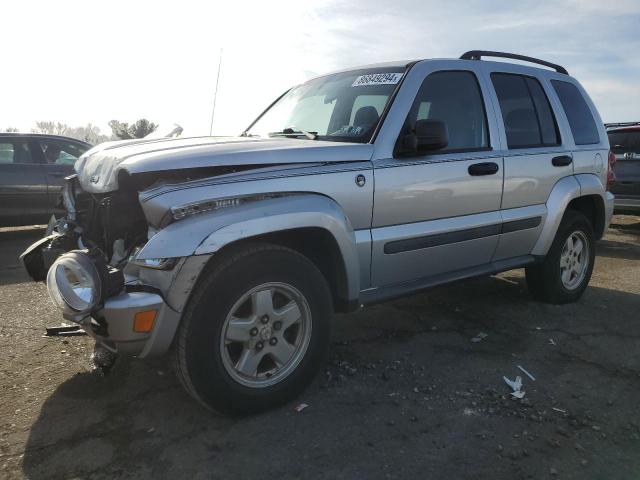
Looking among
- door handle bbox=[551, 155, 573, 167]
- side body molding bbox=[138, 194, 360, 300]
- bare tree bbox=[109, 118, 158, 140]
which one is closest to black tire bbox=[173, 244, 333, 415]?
side body molding bbox=[138, 194, 360, 300]

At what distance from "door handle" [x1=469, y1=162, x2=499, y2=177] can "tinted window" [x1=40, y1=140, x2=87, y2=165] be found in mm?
6554

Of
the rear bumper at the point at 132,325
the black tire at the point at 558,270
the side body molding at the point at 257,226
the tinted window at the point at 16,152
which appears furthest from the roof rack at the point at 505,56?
the tinted window at the point at 16,152

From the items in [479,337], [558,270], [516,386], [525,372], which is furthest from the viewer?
[558,270]

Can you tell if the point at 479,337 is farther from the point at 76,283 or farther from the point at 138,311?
the point at 76,283

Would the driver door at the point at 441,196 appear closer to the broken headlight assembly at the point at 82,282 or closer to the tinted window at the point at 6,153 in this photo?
the broken headlight assembly at the point at 82,282

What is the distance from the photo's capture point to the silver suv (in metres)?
2.57

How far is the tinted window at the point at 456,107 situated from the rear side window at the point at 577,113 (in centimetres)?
122

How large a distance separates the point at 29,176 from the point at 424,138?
261 inches

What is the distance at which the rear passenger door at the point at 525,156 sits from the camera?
4105 mm

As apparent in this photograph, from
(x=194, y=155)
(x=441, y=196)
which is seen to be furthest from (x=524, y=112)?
(x=194, y=155)

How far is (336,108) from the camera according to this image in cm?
384

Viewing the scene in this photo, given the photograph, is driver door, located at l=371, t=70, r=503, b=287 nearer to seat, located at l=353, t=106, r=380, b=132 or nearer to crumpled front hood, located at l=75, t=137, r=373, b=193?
seat, located at l=353, t=106, r=380, b=132

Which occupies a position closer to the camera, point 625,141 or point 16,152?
point 16,152

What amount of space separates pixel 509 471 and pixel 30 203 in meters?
7.49
